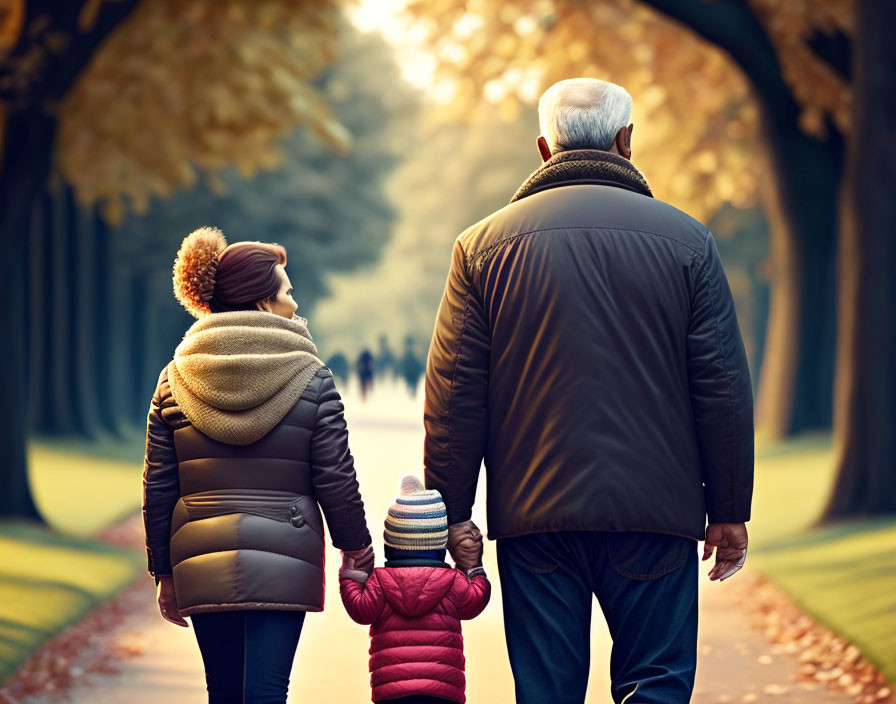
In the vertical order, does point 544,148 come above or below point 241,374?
above

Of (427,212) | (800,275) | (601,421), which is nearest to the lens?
(601,421)

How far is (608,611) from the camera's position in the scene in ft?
14.2

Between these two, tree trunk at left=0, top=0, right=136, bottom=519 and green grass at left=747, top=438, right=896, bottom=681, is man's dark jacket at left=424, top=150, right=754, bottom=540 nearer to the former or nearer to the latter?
green grass at left=747, top=438, right=896, bottom=681

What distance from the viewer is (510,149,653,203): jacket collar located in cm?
450

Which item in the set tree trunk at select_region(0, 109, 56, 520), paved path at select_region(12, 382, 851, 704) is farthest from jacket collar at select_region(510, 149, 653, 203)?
tree trunk at select_region(0, 109, 56, 520)

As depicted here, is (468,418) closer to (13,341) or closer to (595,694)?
(595,694)

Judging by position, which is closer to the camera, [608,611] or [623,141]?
[608,611]

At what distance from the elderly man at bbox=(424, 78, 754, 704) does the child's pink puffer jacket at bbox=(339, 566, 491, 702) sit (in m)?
0.20

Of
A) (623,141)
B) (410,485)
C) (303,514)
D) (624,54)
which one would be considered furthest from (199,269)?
(624,54)

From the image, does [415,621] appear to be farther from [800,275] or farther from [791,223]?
[800,275]

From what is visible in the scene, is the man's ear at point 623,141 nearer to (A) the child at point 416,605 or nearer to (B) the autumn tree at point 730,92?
(A) the child at point 416,605

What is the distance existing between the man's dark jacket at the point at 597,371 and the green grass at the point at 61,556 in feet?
14.1

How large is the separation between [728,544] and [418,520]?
0.94 metres

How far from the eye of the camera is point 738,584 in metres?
11.4
